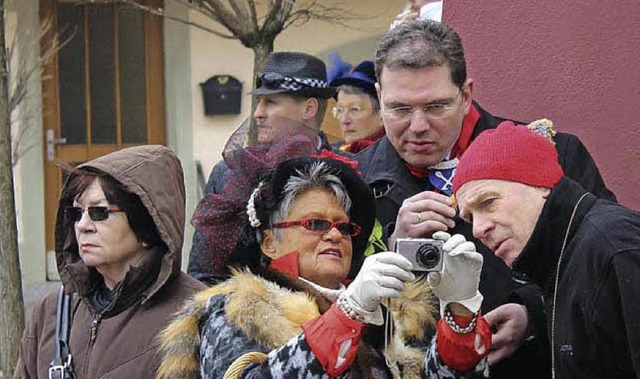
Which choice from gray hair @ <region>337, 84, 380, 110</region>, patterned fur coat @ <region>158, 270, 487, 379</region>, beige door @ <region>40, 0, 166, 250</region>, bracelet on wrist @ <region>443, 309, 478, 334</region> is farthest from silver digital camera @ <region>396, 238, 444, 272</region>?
beige door @ <region>40, 0, 166, 250</region>

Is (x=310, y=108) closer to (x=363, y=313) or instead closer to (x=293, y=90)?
(x=293, y=90)

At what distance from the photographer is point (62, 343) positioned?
364cm

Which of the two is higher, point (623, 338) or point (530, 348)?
point (623, 338)

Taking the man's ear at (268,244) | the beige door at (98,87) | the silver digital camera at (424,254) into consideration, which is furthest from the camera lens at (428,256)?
the beige door at (98,87)

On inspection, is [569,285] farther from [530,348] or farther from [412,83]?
[412,83]

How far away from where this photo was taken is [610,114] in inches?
173

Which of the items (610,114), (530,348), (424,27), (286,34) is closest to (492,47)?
(610,114)

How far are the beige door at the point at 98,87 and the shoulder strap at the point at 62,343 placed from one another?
6.71 meters

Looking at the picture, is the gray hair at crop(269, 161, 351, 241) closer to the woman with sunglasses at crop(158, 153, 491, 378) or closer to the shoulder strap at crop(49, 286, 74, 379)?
the woman with sunglasses at crop(158, 153, 491, 378)

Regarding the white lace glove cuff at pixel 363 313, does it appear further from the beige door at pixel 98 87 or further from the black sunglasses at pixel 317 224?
the beige door at pixel 98 87

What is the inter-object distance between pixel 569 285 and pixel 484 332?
0.27 metres

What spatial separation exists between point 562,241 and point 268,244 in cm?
89

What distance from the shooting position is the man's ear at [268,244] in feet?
9.96

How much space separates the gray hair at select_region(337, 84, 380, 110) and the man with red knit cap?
277 cm
